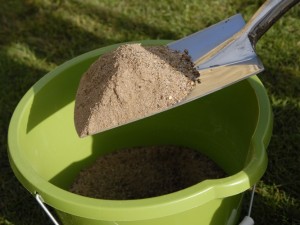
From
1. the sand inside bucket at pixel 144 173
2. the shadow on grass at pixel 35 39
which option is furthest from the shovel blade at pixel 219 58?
the shadow on grass at pixel 35 39

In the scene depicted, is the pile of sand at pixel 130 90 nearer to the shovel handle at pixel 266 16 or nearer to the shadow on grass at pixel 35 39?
the shovel handle at pixel 266 16

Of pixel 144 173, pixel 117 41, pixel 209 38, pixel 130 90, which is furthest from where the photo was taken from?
pixel 117 41

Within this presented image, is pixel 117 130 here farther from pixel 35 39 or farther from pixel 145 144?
pixel 35 39

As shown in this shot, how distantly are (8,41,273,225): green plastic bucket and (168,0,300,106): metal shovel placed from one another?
0.09 m

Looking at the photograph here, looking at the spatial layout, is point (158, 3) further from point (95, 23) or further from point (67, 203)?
point (67, 203)

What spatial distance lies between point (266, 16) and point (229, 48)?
10 centimetres

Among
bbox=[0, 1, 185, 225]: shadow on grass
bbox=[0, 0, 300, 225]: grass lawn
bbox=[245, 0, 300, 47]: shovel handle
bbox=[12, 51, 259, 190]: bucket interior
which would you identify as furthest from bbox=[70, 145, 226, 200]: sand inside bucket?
bbox=[245, 0, 300, 47]: shovel handle

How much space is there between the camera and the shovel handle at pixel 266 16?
3.26 feet

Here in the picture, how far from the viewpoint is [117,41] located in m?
1.78

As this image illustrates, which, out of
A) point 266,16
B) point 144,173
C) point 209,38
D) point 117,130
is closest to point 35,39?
point 117,130

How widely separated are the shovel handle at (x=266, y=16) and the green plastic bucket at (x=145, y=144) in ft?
0.38

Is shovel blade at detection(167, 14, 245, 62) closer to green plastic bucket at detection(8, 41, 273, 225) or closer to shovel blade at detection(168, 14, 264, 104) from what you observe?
shovel blade at detection(168, 14, 264, 104)

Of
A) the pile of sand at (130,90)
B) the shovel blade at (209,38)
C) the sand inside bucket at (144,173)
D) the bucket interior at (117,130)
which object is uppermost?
the shovel blade at (209,38)

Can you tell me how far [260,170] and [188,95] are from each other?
8.1 inches
